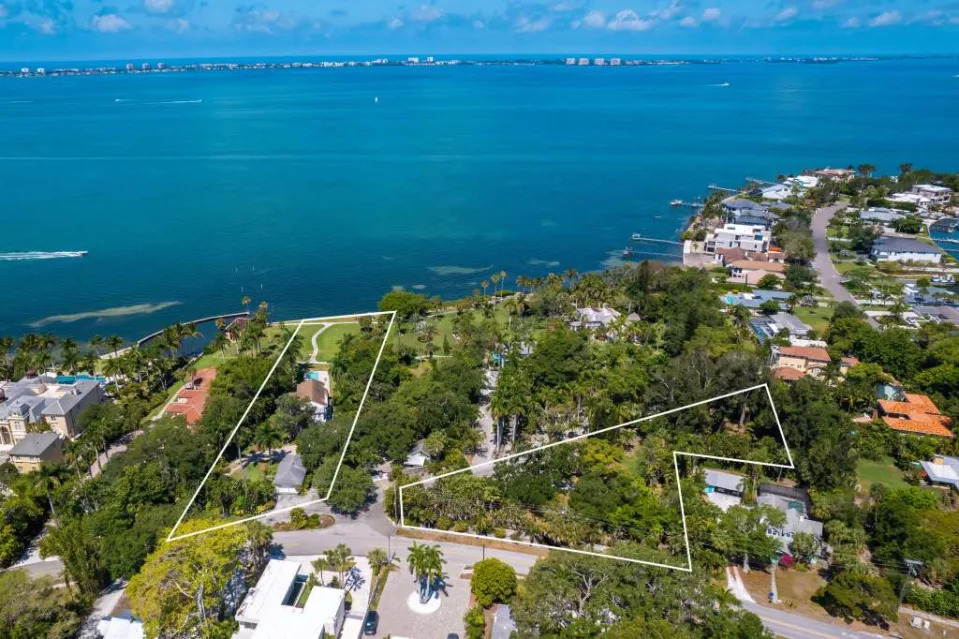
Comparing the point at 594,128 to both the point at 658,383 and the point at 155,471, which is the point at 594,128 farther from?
the point at 155,471

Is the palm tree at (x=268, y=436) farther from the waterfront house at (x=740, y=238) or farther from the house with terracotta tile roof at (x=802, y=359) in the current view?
the waterfront house at (x=740, y=238)

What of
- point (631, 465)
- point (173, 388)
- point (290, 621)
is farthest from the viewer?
point (173, 388)

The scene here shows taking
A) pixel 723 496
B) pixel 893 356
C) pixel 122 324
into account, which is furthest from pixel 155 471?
pixel 893 356

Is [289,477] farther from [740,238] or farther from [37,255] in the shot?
[740,238]

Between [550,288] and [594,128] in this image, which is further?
[594,128]

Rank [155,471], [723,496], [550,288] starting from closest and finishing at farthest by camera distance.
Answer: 1. [155,471]
2. [723,496]
3. [550,288]

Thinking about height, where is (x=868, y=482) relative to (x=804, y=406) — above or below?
below
